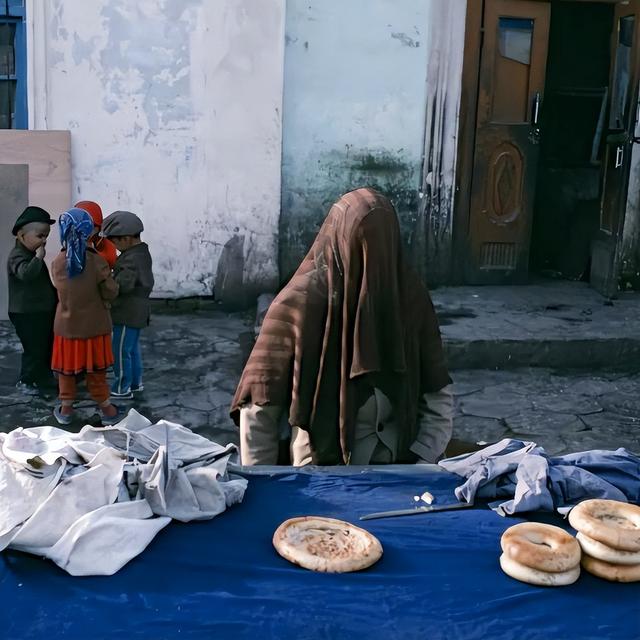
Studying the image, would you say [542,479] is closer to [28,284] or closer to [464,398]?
[464,398]

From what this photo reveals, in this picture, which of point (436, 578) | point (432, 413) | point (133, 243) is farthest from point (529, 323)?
point (436, 578)

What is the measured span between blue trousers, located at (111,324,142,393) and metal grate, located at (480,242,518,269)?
3917 millimetres

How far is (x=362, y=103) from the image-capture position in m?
8.20

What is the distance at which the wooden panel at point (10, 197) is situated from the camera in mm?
7746

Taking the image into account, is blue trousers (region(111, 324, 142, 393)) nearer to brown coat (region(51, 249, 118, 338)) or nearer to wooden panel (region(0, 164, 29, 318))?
brown coat (region(51, 249, 118, 338))

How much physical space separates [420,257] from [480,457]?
5.79m

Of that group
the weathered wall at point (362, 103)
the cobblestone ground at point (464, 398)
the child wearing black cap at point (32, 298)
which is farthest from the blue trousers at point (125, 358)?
the weathered wall at point (362, 103)

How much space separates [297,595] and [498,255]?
6977 millimetres

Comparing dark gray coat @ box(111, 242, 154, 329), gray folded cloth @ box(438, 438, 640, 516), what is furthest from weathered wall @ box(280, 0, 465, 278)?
gray folded cloth @ box(438, 438, 640, 516)

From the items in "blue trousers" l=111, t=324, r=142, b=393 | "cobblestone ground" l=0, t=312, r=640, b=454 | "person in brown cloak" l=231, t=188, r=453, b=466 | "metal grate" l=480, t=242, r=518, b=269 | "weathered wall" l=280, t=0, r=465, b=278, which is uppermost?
"weathered wall" l=280, t=0, r=465, b=278

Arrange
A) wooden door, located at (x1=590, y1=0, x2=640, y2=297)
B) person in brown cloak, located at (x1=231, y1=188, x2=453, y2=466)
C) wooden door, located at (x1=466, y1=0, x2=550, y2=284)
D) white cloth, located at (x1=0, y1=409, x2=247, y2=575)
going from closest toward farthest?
white cloth, located at (x1=0, y1=409, x2=247, y2=575) → person in brown cloak, located at (x1=231, y1=188, x2=453, y2=466) → wooden door, located at (x1=590, y1=0, x2=640, y2=297) → wooden door, located at (x1=466, y1=0, x2=550, y2=284)

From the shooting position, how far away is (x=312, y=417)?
3.08m

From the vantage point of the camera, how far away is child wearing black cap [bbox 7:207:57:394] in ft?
19.3

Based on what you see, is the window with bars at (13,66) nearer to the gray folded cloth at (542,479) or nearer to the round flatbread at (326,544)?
the gray folded cloth at (542,479)
